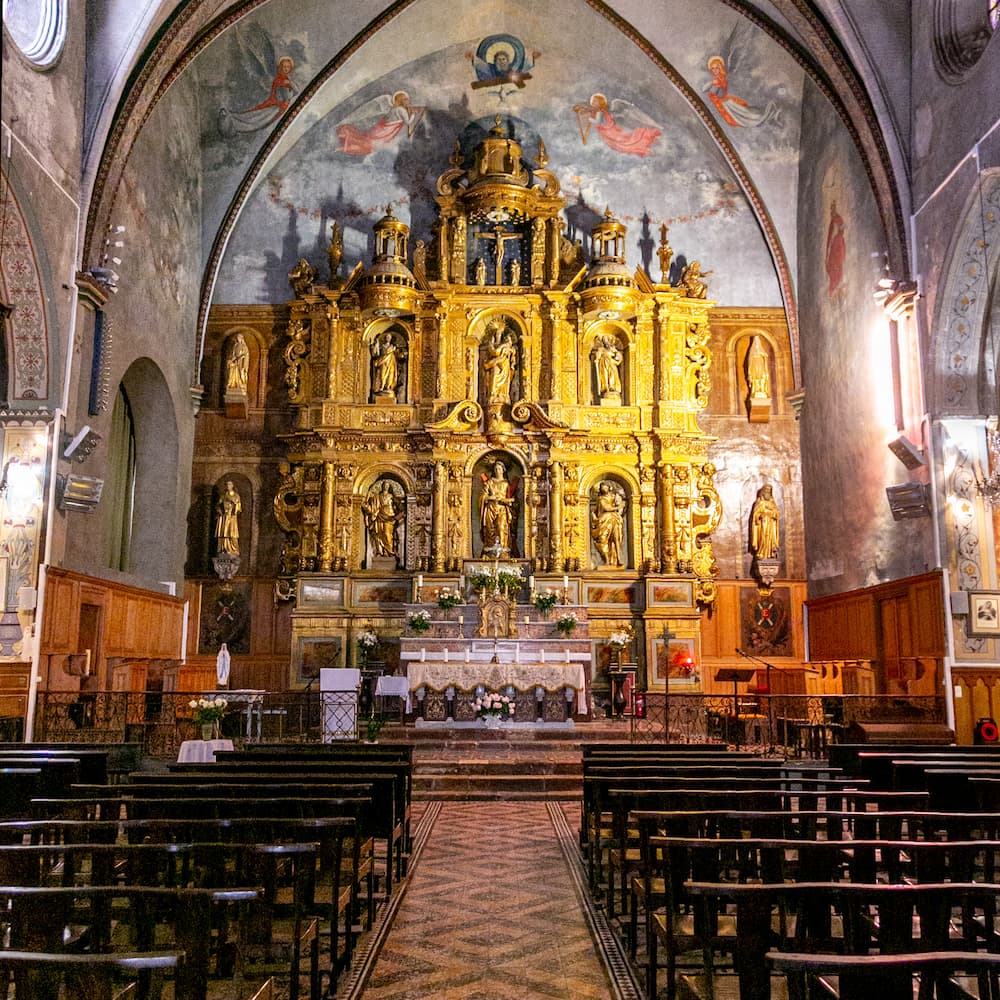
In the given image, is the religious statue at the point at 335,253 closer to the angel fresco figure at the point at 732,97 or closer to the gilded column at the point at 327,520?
the gilded column at the point at 327,520

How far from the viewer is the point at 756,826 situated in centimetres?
570

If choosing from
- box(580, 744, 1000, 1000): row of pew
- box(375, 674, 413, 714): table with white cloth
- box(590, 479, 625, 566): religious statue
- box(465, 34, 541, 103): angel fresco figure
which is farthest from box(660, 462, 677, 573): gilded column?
box(580, 744, 1000, 1000): row of pew

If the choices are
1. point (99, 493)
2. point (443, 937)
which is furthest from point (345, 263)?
point (443, 937)

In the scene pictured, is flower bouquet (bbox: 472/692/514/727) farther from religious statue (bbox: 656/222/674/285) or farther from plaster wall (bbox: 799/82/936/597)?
religious statue (bbox: 656/222/674/285)

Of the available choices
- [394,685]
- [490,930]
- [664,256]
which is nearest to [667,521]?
[664,256]

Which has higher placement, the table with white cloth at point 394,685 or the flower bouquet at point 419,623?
the flower bouquet at point 419,623

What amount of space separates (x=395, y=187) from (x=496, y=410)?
6.18 meters

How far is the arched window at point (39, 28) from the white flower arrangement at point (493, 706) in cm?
1156

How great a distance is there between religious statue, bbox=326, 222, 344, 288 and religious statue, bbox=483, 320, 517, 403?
3667 millimetres

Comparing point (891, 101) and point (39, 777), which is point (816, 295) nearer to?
point (891, 101)

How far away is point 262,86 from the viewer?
22.2 m

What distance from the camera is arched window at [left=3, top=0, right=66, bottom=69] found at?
14.9 meters

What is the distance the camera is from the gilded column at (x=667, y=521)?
852 inches

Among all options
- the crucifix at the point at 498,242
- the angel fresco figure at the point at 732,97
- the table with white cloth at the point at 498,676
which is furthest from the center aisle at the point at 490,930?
the angel fresco figure at the point at 732,97
